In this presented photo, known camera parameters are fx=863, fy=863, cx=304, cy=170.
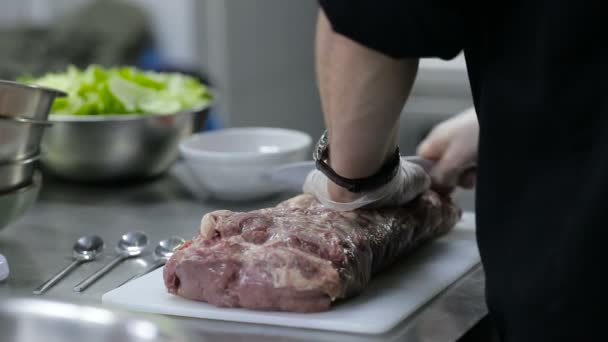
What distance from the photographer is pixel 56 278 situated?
1.15 metres

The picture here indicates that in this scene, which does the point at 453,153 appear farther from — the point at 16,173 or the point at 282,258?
the point at 16,173

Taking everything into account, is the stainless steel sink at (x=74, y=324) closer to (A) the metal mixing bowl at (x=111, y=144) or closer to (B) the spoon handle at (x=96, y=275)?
(B) the spoon handle at (x=96, y=275)

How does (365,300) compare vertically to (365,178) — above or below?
below

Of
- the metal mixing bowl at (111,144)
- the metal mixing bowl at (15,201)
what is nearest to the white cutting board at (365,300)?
the metal mixing bowl at (15,201)

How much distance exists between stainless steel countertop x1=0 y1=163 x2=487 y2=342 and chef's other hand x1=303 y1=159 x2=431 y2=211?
14 cm

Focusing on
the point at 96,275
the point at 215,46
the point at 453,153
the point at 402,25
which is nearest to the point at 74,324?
the point at 96,275

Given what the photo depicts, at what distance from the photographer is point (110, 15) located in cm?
398

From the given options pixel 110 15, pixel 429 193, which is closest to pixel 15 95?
pixel 429 193

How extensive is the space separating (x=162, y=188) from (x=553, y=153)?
970 millimetres

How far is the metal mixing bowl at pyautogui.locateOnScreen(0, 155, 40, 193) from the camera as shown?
125 cm

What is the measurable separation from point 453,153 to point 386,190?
28 centimetres

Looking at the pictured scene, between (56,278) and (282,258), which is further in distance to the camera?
(56,278)

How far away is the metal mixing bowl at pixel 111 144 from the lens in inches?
61.5

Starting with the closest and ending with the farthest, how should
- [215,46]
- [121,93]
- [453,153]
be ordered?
[453,153] → [121,93] → [215,46]
